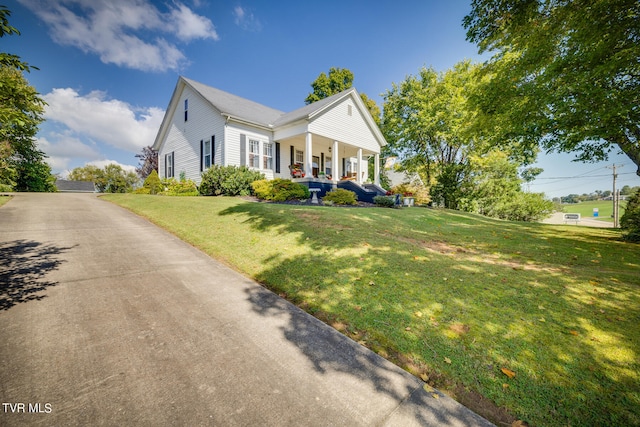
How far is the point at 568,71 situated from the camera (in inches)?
280

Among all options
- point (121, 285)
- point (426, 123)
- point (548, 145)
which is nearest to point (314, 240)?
point (121, 285)

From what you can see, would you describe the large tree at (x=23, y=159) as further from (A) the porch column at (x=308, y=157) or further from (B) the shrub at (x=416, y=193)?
(B) the shrub at (x=416, y=193)

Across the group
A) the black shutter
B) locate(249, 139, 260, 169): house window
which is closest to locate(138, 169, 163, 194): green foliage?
the black shutter

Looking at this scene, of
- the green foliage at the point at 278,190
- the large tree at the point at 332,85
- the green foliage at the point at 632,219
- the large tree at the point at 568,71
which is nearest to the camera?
the large tree at the point at 568,71

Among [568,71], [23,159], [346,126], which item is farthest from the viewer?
[23,159]

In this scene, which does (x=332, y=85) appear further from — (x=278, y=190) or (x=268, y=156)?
(x=278, y=190)

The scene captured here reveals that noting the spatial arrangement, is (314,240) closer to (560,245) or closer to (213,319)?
(213,319)

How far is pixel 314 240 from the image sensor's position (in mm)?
5707

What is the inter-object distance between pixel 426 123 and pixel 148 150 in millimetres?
34665

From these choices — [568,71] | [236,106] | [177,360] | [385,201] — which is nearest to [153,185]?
[236,106]

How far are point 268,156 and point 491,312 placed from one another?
15793mm

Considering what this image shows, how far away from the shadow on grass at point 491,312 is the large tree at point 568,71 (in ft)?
12.9

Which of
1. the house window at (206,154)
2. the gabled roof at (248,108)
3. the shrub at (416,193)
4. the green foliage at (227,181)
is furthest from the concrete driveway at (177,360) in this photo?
the shrub at (416,193)

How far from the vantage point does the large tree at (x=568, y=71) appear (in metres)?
A: 5.95
